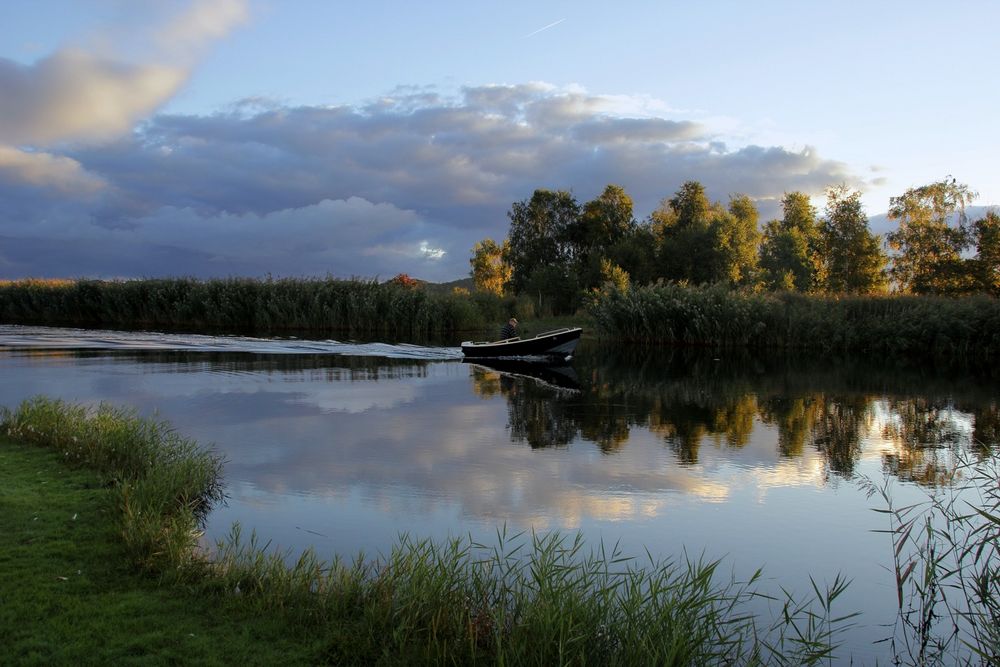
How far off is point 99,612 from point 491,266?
219 ft

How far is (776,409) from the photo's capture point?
52.9 feet

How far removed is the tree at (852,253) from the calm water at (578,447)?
33063mm

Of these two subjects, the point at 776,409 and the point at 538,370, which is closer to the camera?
the point at 776,409

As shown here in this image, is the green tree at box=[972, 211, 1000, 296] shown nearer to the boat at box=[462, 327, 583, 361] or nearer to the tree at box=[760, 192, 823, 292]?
the tree at box=[760, 192, 823, 292]

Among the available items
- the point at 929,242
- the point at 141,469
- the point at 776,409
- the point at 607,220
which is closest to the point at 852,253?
the point at 929,242

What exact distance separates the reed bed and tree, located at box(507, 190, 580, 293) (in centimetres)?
1625

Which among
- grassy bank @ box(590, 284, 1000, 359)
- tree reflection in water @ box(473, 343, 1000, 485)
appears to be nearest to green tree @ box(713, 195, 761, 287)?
grassy bank @ box(590, 284, 1000, 359)

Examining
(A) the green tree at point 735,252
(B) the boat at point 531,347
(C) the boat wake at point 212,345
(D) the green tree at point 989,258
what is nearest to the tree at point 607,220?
(A) the green tree at point 735,252

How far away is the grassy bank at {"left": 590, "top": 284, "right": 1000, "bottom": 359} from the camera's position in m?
30.4

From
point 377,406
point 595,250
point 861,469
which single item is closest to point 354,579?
point 861,469

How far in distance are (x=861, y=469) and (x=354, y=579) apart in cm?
807

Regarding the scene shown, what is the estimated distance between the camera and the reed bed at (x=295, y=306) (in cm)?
4281

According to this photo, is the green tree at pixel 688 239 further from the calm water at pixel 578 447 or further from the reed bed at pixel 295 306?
the calm water at pixel 578 447

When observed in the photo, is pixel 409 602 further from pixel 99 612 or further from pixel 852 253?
pixel 852 253
